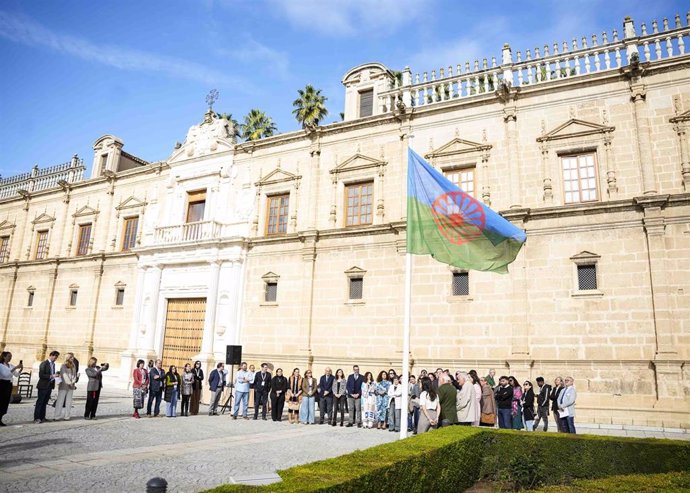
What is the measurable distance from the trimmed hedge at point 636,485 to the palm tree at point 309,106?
2981 cm

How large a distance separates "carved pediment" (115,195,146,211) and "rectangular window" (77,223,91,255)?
312 cm

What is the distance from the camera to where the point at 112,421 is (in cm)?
1332

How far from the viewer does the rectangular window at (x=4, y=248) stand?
32688mm

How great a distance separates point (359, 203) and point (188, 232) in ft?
29.7

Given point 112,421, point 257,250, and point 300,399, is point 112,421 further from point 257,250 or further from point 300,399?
point 257,250

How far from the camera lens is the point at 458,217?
10.2 meters

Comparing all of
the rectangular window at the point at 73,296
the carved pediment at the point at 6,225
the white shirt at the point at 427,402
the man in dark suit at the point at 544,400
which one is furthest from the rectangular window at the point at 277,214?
the carved pediment at the point at 6,225

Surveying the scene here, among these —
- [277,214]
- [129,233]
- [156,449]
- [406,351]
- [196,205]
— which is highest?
[196,205]

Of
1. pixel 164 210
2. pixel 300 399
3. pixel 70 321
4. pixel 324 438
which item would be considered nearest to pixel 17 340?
pixel 70 321

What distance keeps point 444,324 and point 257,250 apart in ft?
30.7

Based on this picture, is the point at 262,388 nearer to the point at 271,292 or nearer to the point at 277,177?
the point at 271,292

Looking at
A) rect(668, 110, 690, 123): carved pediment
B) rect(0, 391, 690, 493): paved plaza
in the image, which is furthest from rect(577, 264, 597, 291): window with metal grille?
rect(668, 110, 690, 123): carved pediment

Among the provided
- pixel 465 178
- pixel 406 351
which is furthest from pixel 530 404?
pixel 465 178

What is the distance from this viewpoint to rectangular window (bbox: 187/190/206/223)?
2506 cm
